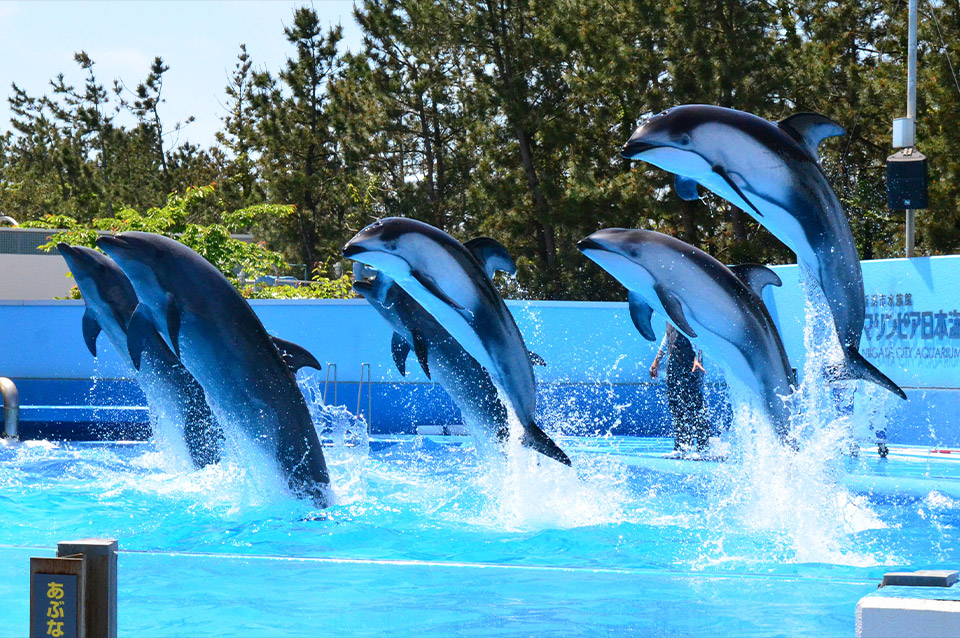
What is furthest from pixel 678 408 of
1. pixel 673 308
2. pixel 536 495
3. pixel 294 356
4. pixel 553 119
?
pixel 553 119

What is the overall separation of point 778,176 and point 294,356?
11.5 feet

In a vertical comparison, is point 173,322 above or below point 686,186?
below

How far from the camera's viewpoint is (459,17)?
25.5 m

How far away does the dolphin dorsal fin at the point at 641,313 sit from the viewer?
757 centimetres

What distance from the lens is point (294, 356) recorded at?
306 inches

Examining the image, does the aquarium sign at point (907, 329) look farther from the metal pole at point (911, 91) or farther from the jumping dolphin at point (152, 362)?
the jumping dolphin at point (152, 362)

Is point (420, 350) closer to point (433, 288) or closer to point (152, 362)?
point (433, 288)

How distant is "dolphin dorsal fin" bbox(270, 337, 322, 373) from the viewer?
7.71m

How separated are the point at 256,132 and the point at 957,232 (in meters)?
20.4

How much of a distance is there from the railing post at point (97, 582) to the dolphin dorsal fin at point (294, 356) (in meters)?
4.24

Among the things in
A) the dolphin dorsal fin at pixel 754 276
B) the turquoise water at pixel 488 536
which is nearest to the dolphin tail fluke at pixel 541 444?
the turquoise water at pixel 488 536

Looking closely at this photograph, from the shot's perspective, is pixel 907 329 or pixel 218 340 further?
pixel 907 329

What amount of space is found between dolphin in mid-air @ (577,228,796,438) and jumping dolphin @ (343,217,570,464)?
2.57 ft

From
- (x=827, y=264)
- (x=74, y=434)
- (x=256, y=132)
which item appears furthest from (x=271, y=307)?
(x=256, y=132)
